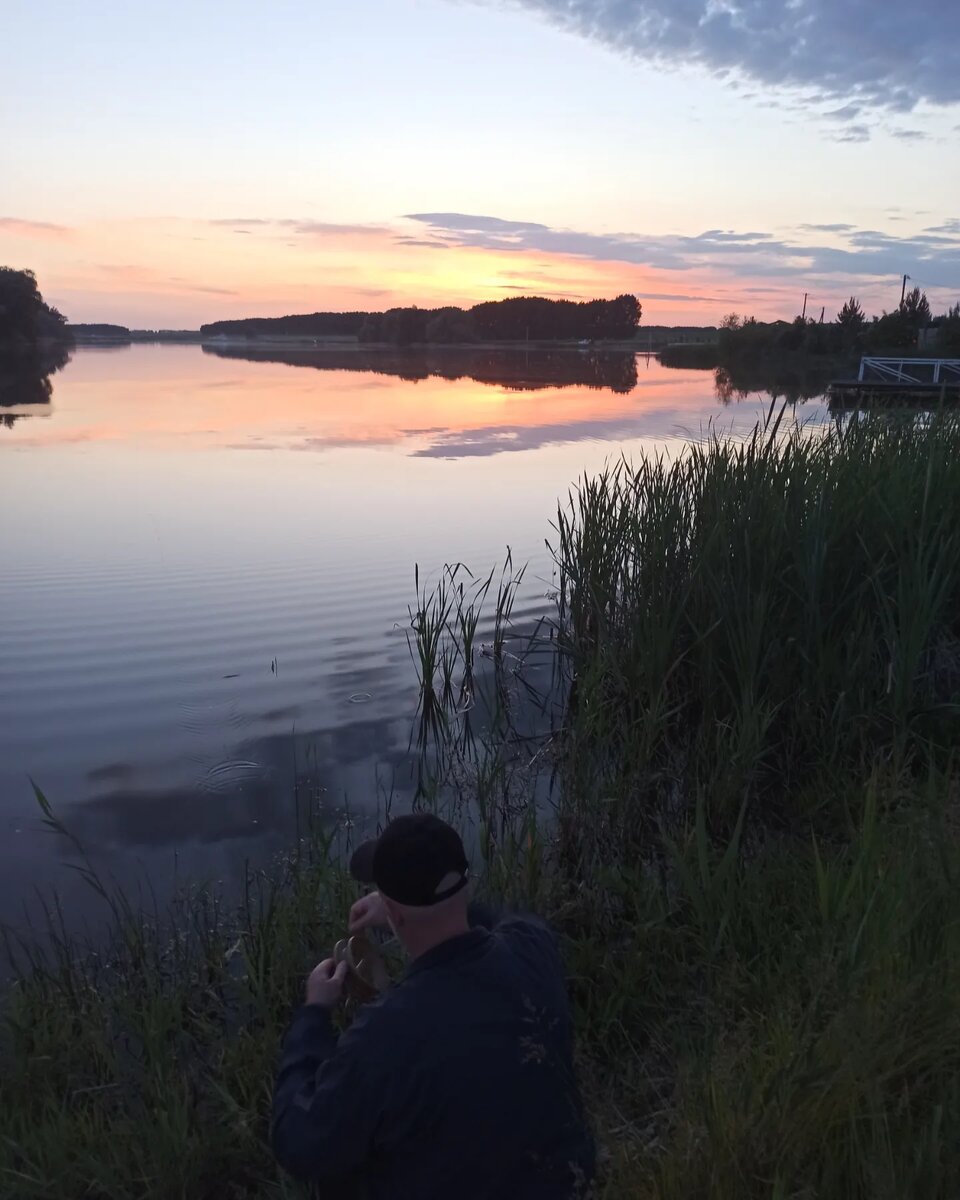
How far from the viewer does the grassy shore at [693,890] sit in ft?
7.04

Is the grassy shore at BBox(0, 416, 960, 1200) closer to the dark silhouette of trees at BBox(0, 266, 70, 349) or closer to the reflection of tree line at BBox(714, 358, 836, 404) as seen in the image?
the reflection of tree line at BBox(714, 358, 836, 404)

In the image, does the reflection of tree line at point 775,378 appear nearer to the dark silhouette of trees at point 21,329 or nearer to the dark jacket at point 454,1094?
the dark jacket at point 454,1094

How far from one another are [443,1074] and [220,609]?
7240 mm

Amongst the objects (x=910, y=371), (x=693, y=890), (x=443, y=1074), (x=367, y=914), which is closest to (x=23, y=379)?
(x=910, y=371)

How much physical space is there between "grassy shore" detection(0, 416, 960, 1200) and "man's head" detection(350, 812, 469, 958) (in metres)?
0.79

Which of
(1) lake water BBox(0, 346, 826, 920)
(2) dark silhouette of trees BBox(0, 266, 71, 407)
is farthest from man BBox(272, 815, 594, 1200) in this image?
(2) dark silhouette of trees BBox(0, 266, 71, 407)

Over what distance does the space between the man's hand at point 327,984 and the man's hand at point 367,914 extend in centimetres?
11

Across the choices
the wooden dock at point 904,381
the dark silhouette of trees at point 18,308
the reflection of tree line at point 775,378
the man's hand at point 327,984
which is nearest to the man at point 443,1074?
the man's hand at point 327,984

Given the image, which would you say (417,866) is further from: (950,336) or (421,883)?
(950,336)

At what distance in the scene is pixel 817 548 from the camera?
4965 millimetres

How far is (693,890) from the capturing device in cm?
335

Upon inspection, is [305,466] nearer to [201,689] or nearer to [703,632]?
[201,689]

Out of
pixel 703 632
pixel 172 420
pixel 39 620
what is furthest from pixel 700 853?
pixel 172 420

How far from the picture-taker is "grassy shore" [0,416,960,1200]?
84.5 inches
